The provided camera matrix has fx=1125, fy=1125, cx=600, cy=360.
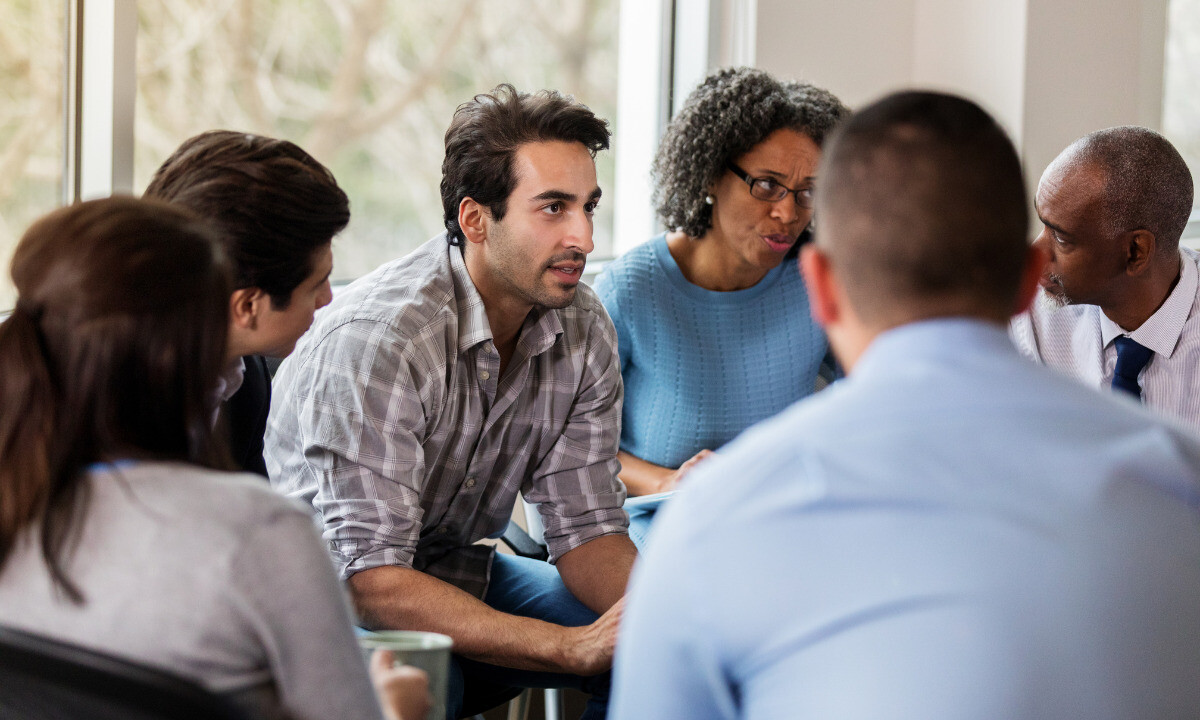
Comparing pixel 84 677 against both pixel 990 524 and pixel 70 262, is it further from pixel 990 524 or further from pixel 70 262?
pixel 990 524

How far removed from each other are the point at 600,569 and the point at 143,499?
1172 millimetres

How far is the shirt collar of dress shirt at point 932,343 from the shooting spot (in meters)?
0.77

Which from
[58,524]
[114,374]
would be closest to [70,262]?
[114,374]

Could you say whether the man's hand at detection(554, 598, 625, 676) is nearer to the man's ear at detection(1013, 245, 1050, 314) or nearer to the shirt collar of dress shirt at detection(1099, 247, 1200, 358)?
the man's ear at detection(1013, 245, 1050, 314)

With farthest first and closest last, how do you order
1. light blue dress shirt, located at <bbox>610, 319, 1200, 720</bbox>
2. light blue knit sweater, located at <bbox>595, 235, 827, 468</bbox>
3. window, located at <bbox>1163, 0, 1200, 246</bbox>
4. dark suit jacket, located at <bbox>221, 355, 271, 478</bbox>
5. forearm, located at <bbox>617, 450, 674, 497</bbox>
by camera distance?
window, located at <bbox>1163, 0, 1200, 246</bbox> < light blue knit sweater, located at <bbox>595, 235, 827, 468</bbox> < forearm, located at <bbox>617, 450, 674, 497</bbox> < dark suit jacket, located at <bbox>221, 355, 271, 478</bbox> < light blue dress shirt, located at <bbox>610, 319, 1200, 720</bbox>

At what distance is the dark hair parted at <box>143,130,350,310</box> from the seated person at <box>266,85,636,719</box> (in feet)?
0.86


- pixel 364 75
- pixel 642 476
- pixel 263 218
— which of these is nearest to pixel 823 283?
pixel 263 218

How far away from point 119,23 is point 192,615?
1500mm

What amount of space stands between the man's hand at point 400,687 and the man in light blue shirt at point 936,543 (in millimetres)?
317

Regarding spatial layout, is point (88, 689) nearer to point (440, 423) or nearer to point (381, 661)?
point (381, 661)

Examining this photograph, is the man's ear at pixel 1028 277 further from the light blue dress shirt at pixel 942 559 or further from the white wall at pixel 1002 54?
the white wall at pixel 1002 54

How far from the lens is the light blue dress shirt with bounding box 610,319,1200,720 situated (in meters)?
0.71

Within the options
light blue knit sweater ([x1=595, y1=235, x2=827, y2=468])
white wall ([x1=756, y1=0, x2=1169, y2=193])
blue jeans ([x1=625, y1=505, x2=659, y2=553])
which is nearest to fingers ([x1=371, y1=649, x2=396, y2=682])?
blue jeans ([x1=625, y1=505, x2=659, y2=553])

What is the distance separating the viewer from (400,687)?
41.0 inches
